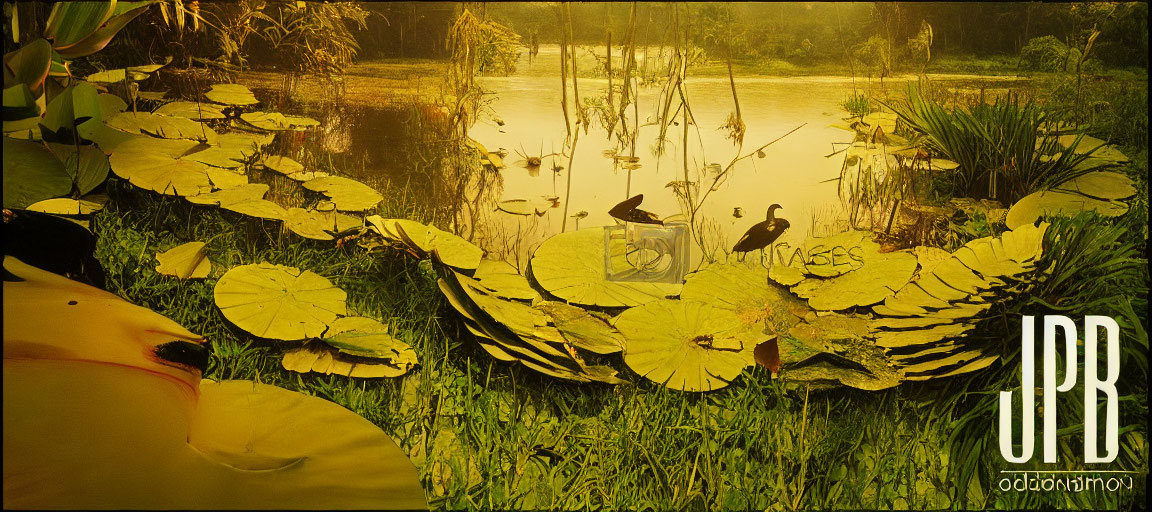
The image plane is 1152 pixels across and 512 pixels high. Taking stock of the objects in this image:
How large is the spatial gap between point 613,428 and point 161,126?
3.35 feet

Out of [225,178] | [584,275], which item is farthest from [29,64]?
[584,275]

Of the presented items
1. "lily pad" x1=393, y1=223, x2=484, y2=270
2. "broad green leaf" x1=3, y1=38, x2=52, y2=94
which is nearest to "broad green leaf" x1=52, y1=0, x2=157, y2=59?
"broad green leaf" x1=3, y1=38, x2=52, y2=94

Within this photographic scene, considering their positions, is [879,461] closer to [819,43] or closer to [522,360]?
[522,360]

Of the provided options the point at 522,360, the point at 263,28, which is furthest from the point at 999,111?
the point at 263,28

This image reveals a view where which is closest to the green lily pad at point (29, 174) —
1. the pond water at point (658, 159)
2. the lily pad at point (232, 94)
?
the lily pad at point (232, 94)

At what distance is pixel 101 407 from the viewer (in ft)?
3.34

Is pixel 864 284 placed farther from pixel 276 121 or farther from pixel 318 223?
pixel 276 121

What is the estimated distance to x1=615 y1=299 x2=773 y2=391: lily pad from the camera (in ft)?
4.27

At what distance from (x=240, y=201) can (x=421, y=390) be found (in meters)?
0.51

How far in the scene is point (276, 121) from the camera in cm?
150

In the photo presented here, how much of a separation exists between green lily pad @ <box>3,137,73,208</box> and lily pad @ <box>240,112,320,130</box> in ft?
1.04

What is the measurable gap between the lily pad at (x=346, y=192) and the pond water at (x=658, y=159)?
183 millimetres

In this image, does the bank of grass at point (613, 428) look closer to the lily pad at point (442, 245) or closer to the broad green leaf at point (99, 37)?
the lily pad at point (442, 245)

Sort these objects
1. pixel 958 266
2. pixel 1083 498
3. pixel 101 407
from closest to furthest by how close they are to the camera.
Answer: pixel 101 407 < pixel 1083 498 < pixel 958 266
